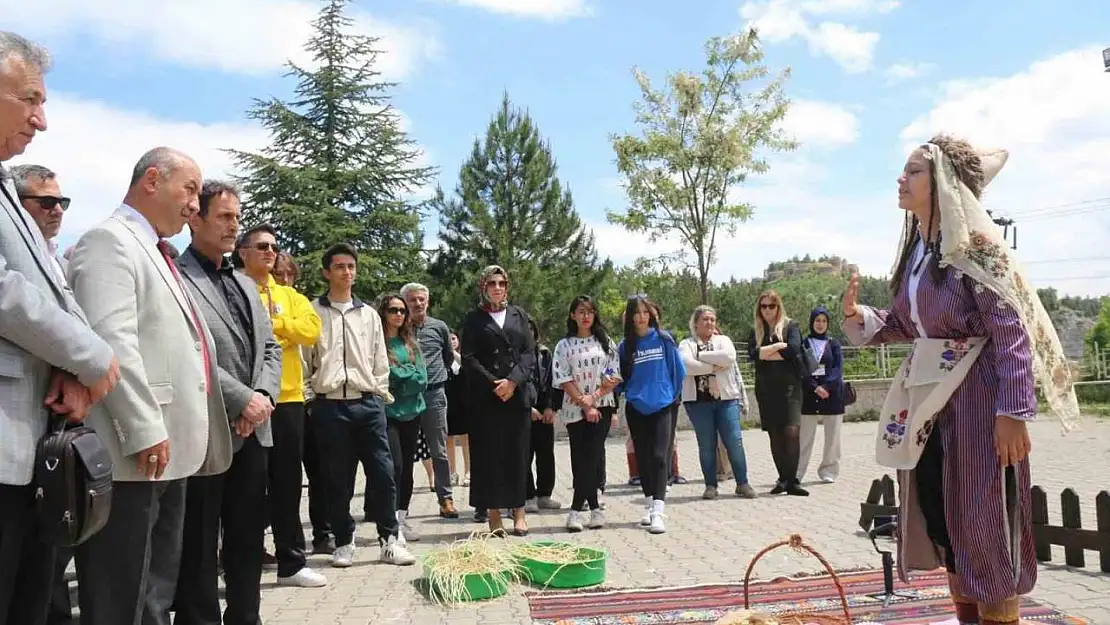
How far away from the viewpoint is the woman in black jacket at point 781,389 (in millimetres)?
9344

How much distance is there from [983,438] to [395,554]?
4.18 m

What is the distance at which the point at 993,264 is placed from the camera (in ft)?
11.5

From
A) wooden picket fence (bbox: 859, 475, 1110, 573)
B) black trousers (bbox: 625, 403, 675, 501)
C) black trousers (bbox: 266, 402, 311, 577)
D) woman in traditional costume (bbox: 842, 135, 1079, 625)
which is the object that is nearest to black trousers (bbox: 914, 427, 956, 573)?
woman in traditional costume (bbox: 842, 135, 1079, 625)

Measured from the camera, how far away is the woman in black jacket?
30.7ft

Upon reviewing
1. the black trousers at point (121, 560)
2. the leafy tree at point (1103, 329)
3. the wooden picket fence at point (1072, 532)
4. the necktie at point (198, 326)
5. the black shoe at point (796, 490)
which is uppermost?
the leafy tree at point (1103, 329)

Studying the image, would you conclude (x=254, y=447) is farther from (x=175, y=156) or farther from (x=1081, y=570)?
(x=1081, y=570)

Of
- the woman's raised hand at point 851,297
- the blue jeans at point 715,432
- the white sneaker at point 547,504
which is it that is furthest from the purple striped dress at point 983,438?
the white sneaker at point 547,504

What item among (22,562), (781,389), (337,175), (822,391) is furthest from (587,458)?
(337,175)

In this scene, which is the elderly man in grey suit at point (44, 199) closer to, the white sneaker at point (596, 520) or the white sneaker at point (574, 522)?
the white sneaker at point (574, 522)

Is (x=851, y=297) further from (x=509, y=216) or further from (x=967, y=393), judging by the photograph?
(x=509, y=216)

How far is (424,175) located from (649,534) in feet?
89.3

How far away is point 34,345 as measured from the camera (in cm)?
241

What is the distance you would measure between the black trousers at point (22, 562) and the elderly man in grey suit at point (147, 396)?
1.23 feet

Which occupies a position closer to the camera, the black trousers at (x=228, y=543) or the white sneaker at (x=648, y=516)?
the black trousers at (x=228, y=543)
